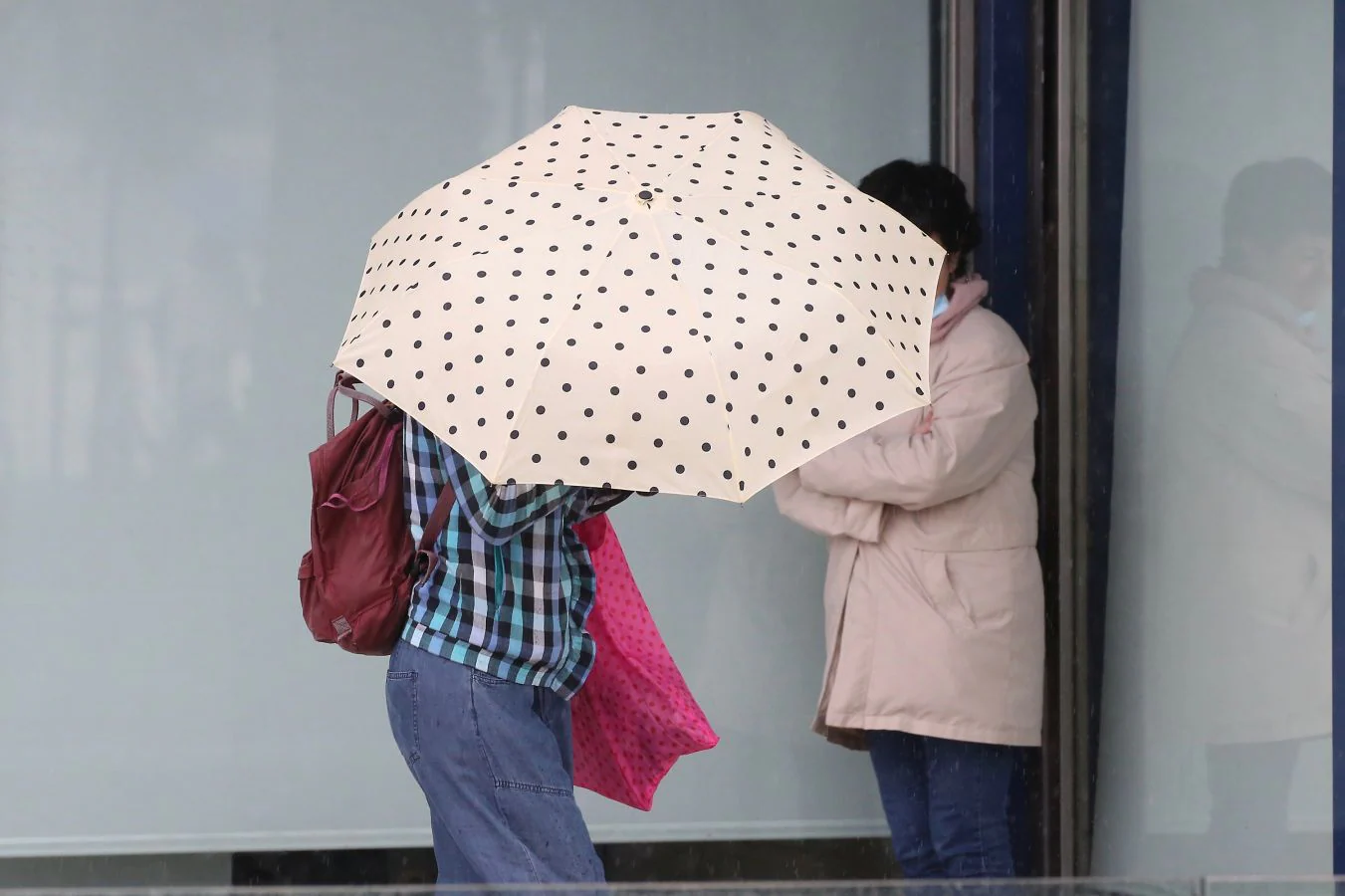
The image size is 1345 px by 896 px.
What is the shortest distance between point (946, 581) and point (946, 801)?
49cm

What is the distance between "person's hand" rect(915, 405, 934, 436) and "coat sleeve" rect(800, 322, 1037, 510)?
1cm

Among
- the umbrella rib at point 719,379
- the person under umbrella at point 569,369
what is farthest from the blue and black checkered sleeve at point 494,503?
the umbrella rib at point 719,379

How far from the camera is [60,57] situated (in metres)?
4.04

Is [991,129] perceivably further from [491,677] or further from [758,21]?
[491,677]

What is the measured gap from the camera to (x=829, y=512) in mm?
3609

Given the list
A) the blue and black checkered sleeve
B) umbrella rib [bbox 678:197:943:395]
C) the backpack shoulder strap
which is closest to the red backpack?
Result: the backpack shoulder strap

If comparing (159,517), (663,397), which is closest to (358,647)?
(663,397)

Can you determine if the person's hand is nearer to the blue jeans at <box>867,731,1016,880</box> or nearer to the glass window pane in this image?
the glass window pane

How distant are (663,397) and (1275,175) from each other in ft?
5.97

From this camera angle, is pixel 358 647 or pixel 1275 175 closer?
pixel 358 647

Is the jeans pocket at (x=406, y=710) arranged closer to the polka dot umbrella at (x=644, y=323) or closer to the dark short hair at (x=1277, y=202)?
the polka dot umbrella at (x=644, y=323)

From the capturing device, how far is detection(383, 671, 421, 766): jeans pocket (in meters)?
2.34

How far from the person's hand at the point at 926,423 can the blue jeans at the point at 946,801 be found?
700 mm

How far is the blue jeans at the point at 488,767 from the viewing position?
7.57 feet
